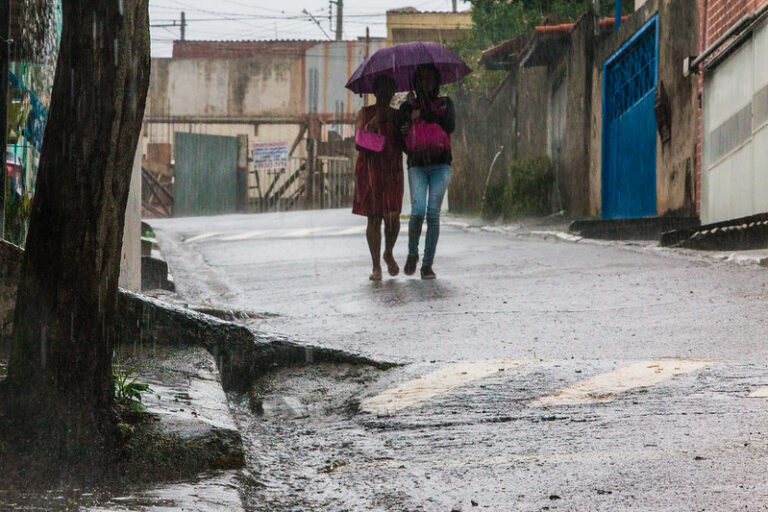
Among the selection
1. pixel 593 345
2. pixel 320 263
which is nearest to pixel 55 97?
pixel 593 345

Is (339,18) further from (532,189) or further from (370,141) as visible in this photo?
(370,141)

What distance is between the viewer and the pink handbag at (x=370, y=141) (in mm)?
8492

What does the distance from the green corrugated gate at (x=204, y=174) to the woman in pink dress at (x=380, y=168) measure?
2691 centimetres

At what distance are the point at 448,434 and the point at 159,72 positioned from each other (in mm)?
40979

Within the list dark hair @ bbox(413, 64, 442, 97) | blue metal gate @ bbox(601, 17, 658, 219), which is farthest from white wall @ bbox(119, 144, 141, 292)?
blue metal gate @ bbox(601, 17, 658, 219)

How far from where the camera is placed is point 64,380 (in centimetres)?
313

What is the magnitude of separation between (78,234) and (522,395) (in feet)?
6.83

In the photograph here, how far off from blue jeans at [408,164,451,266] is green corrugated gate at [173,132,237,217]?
88.6 feet

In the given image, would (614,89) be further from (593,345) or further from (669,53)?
(593,345)

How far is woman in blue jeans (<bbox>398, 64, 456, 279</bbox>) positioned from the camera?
334 inches

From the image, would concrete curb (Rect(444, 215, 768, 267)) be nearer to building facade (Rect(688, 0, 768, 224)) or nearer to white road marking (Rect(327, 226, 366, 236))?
building facade (Rect(688, 0, 768, 224))

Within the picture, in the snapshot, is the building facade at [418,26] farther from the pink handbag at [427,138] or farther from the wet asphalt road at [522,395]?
the wet asphalt road at [522,395]

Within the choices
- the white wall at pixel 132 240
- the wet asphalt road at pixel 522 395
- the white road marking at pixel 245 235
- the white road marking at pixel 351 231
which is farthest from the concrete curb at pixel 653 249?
the white wall at pixel 132 240

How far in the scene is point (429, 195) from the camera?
28.7 feet
